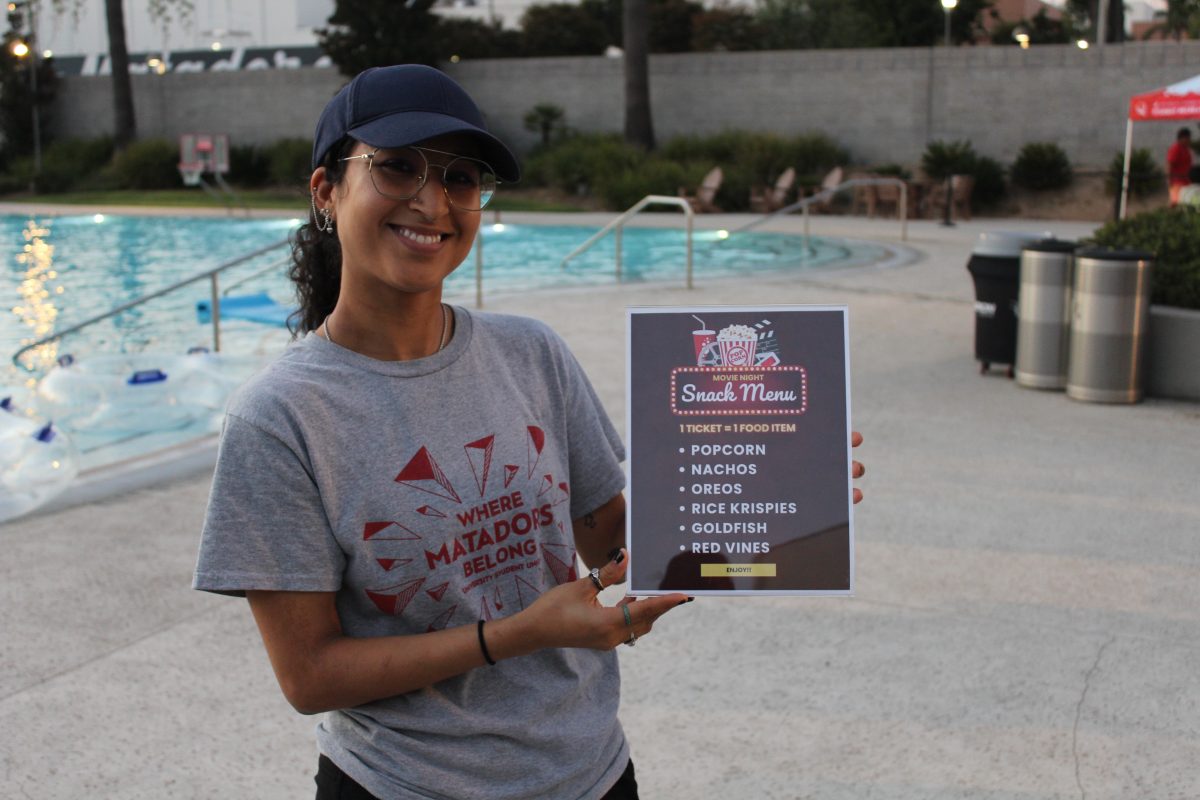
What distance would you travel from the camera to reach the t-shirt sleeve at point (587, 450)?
2.05 metres

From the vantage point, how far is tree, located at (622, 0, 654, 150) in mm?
30766

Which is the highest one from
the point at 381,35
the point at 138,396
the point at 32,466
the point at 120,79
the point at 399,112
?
the point at 381,35

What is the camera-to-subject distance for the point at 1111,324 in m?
7.89

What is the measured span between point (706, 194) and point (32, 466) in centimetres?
2318

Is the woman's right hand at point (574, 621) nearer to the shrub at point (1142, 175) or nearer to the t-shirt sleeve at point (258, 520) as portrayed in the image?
the t-shirt sleeve at point (258, 520)

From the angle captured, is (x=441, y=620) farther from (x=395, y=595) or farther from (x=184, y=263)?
(x=184, y=263)

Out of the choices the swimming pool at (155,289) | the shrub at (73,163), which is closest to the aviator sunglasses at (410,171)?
the swimming pool at (155,289)

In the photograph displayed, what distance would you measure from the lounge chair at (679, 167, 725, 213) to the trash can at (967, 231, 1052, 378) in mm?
18989

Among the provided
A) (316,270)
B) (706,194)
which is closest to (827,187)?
(706,194)

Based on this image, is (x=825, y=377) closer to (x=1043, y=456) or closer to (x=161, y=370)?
(x=1043, y=456)

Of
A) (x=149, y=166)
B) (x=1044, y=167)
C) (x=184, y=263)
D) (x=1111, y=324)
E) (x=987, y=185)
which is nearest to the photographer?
(x=1111, y=324)

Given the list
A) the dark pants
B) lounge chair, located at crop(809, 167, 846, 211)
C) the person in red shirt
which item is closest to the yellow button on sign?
the dark pants

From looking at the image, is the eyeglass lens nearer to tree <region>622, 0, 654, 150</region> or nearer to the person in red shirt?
the person in red shirt

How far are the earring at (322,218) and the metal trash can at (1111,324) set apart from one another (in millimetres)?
6879
